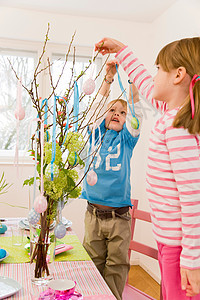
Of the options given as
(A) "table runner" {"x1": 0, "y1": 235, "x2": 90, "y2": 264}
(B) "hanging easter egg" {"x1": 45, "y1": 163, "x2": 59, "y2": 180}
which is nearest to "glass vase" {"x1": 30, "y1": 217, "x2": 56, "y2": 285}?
(B) "hanging easter egg" {"x1": 45, "y1": 163, "x2": 59, "y2": 180}

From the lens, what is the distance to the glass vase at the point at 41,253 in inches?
37.8

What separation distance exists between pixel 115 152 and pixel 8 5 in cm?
190

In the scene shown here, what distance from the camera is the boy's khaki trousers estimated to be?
1.73m

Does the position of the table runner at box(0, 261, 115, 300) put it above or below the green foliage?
below

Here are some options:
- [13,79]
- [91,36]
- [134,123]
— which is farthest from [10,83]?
[134,123]

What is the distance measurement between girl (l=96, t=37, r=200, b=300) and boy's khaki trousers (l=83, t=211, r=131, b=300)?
712mm

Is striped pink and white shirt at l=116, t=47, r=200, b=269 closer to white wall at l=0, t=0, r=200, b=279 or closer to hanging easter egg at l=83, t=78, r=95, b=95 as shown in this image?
hanging easter egg at l=83, t=78, r=95, b=95

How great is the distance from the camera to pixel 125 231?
177 centimetres

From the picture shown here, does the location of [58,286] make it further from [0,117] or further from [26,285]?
[0,117]

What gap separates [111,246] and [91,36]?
6.90 feet

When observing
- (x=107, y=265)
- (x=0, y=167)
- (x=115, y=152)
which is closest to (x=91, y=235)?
(x=107, y=265)

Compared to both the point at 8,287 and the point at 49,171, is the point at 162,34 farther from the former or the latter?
the point at 8,287

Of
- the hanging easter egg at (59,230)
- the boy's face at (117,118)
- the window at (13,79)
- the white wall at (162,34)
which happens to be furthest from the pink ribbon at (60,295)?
the window at (13,79)

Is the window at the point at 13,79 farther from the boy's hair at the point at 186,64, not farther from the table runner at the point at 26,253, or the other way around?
the boy's hair at the point at 186,64
